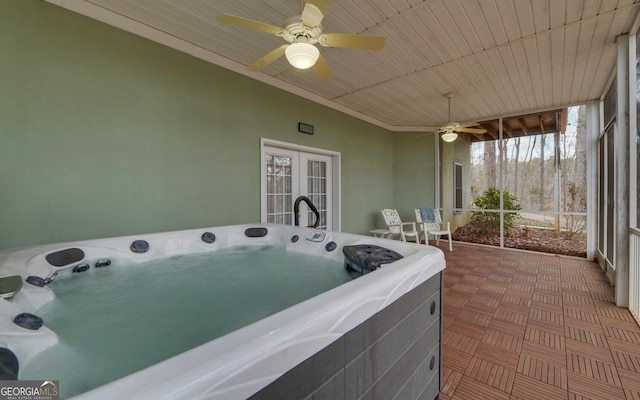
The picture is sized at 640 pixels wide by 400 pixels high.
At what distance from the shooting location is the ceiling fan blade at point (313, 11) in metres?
1.43

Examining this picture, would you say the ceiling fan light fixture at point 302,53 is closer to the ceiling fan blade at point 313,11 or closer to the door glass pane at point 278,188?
the ceiling fan blade at point 313,11

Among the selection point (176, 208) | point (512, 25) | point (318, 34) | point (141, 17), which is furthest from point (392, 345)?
point (141, 17)

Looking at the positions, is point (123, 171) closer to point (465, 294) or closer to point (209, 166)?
point (209, 166)

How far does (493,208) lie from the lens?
508 centimetres

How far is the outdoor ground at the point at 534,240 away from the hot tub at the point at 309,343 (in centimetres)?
446

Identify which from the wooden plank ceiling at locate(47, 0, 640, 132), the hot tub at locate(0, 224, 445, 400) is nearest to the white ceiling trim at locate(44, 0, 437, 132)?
the wooden plank ceiling at locate(47, 0, 640, 132)

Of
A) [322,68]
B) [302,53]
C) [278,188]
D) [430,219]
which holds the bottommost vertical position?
[430,219]

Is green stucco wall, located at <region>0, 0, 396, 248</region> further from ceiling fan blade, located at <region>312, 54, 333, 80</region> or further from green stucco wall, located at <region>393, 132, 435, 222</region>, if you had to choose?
green stucco wall, located at <region>393, 132, 435, 222</region>

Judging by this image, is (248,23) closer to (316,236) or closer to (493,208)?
(316,236)

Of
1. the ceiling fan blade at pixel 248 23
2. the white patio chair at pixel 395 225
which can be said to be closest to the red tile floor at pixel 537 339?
the white patio chair at pixel 395 225

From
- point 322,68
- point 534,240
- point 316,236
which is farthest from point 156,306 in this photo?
point 534,240

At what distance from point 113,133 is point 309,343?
97.9 inches

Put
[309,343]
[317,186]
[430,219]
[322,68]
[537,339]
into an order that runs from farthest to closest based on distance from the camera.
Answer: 1. [430,219]
2. [317,186]
3. [322,68]
4. [537,339]
5. [309,343]

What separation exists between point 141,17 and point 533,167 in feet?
19.6
